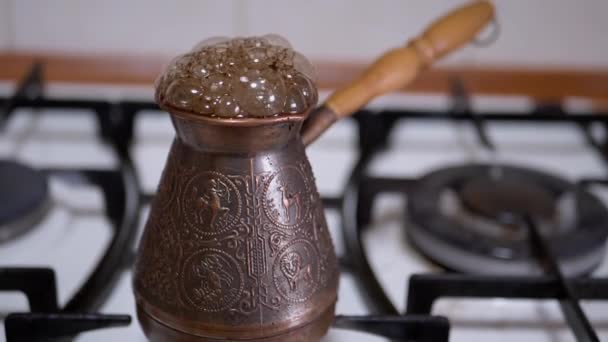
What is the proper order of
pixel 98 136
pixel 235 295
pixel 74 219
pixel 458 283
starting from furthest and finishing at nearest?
pixel 98 136, pixel 74 219, pixel 458 283, pixel 235 295

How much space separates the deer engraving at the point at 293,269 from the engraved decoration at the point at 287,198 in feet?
0.06

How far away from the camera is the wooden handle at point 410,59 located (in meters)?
0.49

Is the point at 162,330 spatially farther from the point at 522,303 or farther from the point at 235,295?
the point at 522,303

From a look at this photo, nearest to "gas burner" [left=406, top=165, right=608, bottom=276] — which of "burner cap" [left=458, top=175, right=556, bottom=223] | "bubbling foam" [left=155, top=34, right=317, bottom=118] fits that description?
"burner cap" [left=458, top=175, right=556, bottom=223]

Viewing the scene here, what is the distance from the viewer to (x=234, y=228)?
38 centimetres

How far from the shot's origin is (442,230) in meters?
0.57

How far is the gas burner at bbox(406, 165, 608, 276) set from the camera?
0.55 meters

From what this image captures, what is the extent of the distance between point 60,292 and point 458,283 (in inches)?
11.7

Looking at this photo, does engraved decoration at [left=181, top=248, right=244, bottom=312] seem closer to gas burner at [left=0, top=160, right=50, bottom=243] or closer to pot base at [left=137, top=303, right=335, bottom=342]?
pot base at [left=137, top=303, right=335, bottom=342]

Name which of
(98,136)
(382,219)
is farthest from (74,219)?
(382,219)

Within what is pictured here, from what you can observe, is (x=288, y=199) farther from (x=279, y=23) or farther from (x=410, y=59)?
(x=279, y=23)

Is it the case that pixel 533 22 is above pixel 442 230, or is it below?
above

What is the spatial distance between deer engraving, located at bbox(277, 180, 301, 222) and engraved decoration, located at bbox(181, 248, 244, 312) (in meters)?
0.04

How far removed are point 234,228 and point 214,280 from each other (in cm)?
3
